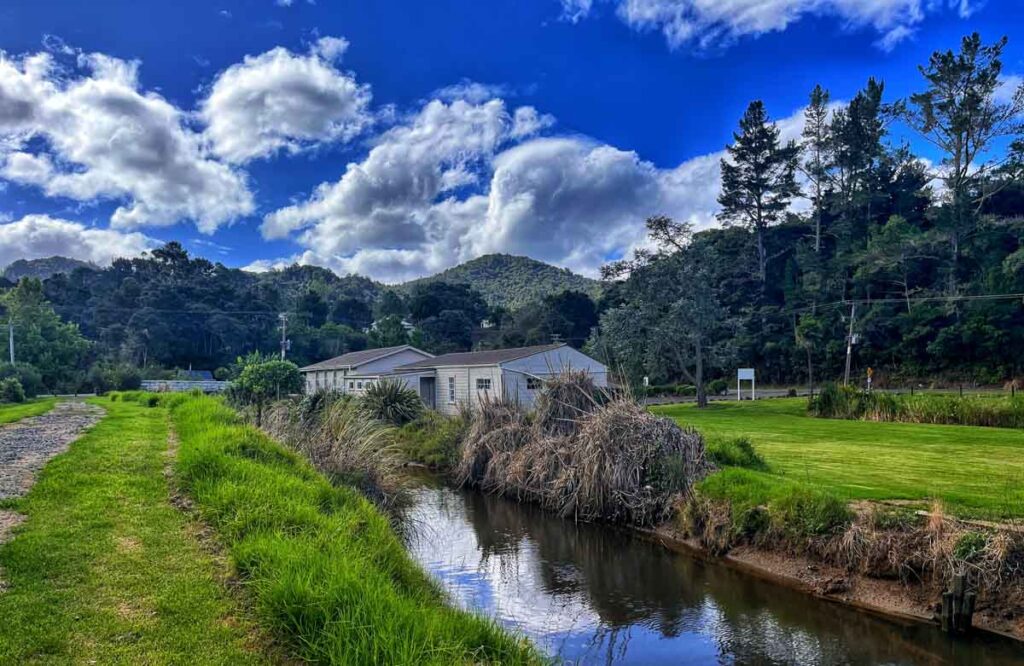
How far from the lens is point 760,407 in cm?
3106

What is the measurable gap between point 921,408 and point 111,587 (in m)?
25.7

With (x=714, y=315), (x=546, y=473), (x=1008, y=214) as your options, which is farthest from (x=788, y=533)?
(x=1008, y=214)

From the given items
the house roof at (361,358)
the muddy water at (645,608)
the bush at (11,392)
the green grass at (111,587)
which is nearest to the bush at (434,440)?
the muddy water at (645,608)

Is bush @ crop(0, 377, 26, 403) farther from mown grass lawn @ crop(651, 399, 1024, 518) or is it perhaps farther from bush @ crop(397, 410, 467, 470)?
mown grass lawn @ crop(651, 399, 1024, 518)

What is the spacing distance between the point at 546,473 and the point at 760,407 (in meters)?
20.1

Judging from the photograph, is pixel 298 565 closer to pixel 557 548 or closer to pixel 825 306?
pixel 557 548

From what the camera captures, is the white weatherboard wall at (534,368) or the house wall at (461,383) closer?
the white weatherboard wall at (534,368)

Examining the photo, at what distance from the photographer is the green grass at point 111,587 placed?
165 inches

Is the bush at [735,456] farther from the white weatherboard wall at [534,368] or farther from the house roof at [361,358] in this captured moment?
the house roof at [361,358]

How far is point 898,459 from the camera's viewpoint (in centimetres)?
1460

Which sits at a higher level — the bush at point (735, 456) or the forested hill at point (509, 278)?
the forested hill at point (509, 278)

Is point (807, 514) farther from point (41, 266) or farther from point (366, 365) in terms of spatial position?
point (41, 266)

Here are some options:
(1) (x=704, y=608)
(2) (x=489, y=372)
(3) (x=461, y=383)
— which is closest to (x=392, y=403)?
(2) (x=489, y=372)

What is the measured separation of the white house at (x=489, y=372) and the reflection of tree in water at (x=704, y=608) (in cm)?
1242
